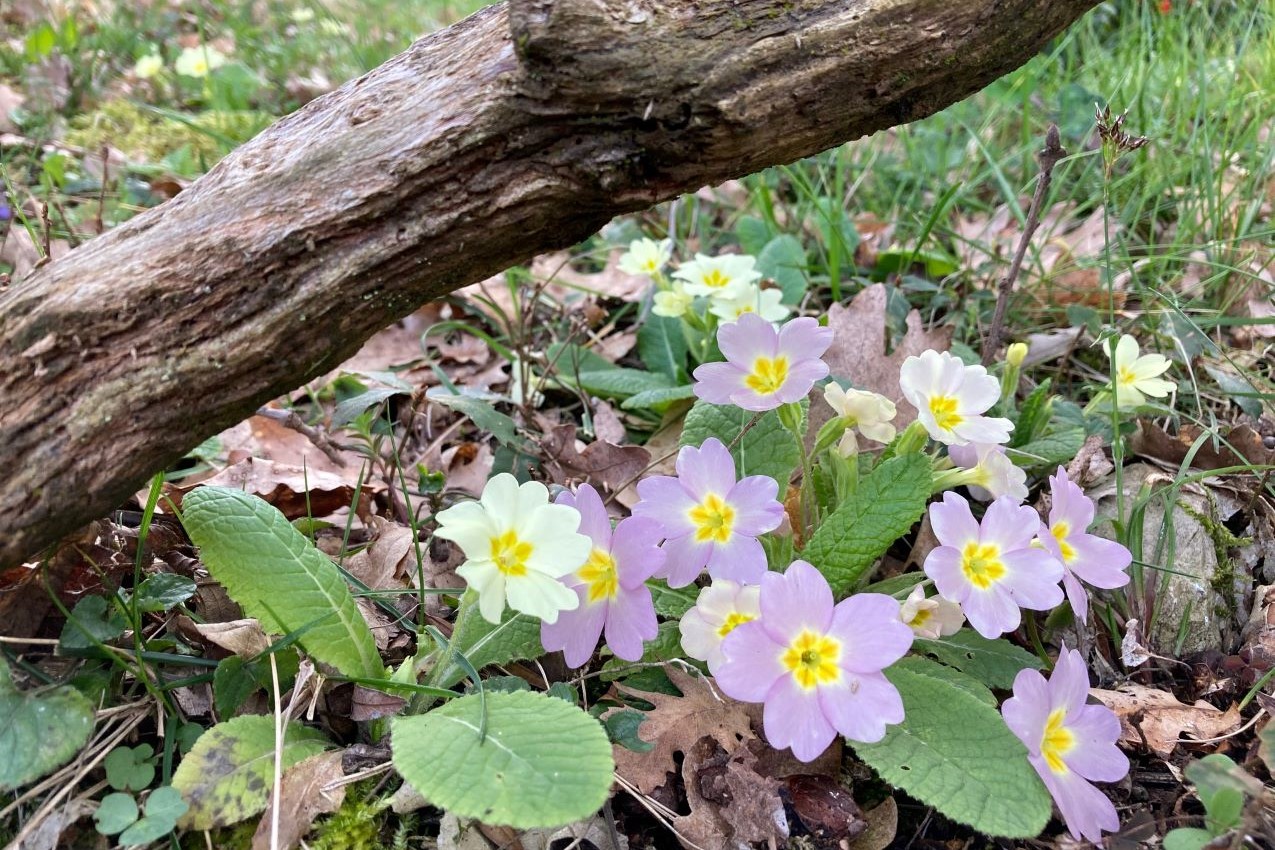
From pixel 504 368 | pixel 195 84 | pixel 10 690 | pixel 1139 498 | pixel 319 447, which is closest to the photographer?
pixel 10 690

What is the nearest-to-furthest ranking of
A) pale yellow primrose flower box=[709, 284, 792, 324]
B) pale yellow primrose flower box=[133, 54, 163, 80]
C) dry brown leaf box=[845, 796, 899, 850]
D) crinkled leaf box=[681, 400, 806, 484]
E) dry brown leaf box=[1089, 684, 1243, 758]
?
dry brown leaf box=[845, 796, 899, 850] → dry brown leaf box=[1089, 684, 1243, 758] → crinkled leaf box=[681, 400, 806, 484] → pale yellow primrose flower box=[709, 284, 792, 324] → pale yellow primrose flower box=[133, 54, 163, 80]

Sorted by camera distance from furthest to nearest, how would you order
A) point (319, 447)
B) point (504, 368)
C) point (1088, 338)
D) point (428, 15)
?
point (428, 15) < point (504, 368) < point (1088, 338) < point (319, 447)

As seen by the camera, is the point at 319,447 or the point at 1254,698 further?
the point at 319,447

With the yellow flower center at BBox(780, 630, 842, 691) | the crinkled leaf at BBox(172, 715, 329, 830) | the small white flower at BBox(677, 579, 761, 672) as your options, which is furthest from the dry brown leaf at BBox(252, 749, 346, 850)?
the yellow flower center at BBox(780, 630, 842, 691)

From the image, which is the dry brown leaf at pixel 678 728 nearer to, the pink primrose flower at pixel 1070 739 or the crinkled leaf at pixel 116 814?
the pink primrose flower at pixel 1070 739

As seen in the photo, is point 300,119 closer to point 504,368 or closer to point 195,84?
point 504,368

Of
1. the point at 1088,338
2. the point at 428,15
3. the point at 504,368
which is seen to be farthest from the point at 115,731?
the point at 428,15

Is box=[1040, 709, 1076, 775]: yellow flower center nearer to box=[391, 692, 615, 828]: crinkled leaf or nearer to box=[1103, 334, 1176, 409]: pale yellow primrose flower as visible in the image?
box=[391, 692, 615, 828]: crinkled leaf
